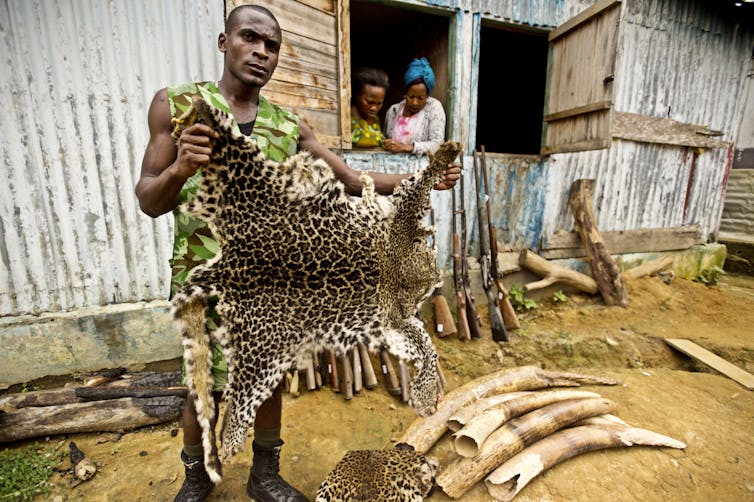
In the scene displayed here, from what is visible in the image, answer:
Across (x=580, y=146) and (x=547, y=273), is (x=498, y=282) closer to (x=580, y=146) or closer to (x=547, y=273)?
(x=547, y=273)

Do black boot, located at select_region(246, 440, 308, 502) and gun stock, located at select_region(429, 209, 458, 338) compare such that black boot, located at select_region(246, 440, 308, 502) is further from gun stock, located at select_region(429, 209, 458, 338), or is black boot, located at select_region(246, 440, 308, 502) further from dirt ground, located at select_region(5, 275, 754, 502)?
gun stock, located at select_region(429, 209, 458, 338)

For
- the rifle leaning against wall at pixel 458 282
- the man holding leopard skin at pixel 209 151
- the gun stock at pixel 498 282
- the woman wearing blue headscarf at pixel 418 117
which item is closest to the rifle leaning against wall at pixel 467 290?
the rifle leaning against wall at pixel 458 282

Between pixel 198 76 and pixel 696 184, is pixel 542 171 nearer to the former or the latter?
pixel 696 184

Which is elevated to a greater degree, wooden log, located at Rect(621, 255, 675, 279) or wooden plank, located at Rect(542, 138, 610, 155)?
wooden plank, located at Rect(542, 138, 610, 155)

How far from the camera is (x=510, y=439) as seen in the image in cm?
224

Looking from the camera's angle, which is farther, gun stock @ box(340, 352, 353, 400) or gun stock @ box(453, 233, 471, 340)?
gun stock @ box(453, 233, 471, 340)

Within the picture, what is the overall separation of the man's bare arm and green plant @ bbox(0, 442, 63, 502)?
2.17m

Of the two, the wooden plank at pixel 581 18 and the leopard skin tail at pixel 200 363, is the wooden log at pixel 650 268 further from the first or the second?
the leopard skin tail at pixel 200 363

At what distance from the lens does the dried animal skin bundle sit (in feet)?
3.98

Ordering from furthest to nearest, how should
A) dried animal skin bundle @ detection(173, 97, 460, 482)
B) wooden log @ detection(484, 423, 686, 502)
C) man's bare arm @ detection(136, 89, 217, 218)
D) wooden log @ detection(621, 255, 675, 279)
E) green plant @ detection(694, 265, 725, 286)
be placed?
green plant @ detection(694, 265, 725, 286) < wooden log @ detection(621, 255, 675, 279) < wooden log @ detection(484, 423, 686, 502) < dried animal skin bundle @ detection(173, 97, 460, 482) < man's bare arm @ detection(136, 89, 217, 218)

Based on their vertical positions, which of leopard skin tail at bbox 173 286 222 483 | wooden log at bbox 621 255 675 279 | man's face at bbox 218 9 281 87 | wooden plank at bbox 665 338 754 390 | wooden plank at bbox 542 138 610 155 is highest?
man's face at bbox 218 9 281 87

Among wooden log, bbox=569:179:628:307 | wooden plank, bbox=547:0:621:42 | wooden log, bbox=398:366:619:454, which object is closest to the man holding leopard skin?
wooden log, bbox=398:366:619:454

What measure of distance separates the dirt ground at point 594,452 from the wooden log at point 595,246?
0.24m

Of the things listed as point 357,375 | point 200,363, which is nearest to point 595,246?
point 357,375
